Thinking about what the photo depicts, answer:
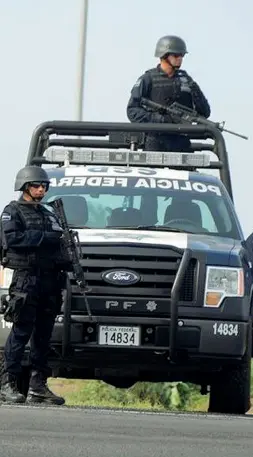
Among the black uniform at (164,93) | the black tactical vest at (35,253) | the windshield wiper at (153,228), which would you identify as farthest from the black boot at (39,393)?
the black uniform at (164,93)

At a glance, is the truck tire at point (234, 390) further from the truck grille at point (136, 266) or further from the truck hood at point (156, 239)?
the truck hood at point (156, 239)

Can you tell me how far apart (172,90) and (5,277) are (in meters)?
4.34

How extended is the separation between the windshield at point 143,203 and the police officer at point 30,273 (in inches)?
43.5

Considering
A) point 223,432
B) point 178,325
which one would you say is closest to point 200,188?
point 178,325

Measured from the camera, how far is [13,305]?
47.3 feet

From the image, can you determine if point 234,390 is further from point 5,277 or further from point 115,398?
point 115,398

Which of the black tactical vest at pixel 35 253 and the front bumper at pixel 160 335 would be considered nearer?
the black tactical vest at pixel 35 253

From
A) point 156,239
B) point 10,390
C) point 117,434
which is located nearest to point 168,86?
point 156,239

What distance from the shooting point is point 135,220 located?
51.5 ft

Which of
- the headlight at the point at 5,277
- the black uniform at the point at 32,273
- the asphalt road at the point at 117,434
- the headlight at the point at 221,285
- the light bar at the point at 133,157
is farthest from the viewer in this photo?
the light bar at the point at 133,157

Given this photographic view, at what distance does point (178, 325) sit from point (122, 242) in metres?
0.77

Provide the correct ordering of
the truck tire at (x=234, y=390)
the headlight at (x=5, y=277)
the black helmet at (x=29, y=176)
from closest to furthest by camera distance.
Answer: the black helmet at (x=29, y=176), the headlight at (x=5, y=277), the truck tire at (x=234, y=390)

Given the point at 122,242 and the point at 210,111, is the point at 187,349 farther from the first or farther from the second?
the point at 210,111

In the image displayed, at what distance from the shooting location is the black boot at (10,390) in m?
14.5
